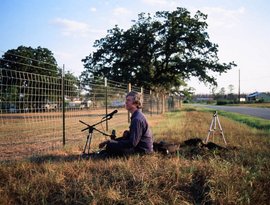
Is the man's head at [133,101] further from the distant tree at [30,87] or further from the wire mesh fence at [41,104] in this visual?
the wire mesh fence at [41,104]

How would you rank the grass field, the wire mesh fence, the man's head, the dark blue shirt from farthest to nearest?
the wire mesh fence, the man's head, the dark blue shirt, the grass field

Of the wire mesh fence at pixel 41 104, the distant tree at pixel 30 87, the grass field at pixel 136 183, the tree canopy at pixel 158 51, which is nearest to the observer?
the grass field at pixel 136 183

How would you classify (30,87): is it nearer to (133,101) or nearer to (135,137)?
(133,101)

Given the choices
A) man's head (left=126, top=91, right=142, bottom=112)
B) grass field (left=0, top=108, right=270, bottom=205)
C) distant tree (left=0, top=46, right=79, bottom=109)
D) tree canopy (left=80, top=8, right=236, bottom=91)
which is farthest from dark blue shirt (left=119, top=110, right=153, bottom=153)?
tree canopy (left=80, top=8, right=236, bottom=91)

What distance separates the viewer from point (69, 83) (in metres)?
10.3

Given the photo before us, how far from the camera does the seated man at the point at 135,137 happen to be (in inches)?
256

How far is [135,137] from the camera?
6.51 metres

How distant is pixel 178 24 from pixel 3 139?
1202 inches

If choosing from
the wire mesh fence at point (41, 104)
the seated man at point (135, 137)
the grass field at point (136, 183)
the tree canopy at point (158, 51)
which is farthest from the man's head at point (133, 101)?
the tree canopy at point (158, 51)

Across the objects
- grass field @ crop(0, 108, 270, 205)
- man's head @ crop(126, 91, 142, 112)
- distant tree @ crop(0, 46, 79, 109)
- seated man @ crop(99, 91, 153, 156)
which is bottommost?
grass field @ crop(0, 108, 270, 205)

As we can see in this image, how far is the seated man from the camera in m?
6.51

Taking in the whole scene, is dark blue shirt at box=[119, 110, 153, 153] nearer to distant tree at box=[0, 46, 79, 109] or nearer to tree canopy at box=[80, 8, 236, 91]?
distant tree at box=[0, 46, 79, 109]

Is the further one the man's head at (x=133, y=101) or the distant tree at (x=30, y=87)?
the distant tree at (x=30, y=87)

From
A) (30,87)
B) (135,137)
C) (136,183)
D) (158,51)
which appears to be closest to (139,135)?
(135,137)
